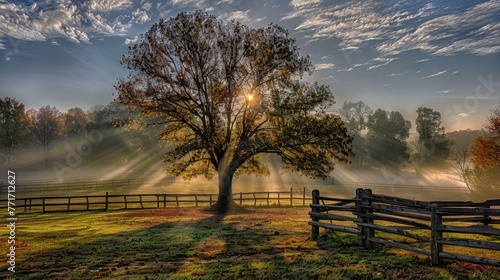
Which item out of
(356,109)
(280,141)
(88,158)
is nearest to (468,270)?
(280,141)

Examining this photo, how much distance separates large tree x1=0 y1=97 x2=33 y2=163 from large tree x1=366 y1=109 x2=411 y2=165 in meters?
88.4

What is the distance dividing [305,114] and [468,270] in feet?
72.6

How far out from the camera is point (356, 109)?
11369 cm

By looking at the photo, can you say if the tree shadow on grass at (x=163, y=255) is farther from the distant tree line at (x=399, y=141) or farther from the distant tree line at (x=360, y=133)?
the distant tree line at (x=399, y=141)

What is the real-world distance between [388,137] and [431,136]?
11637mm

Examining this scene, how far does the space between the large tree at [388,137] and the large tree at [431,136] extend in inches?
263

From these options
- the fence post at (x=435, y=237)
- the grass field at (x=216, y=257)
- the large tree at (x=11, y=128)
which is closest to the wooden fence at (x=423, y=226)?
the fence post at (x=435, y=237)

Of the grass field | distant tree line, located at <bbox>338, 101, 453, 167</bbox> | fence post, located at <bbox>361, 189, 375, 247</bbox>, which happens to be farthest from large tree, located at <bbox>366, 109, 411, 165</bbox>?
fence post, located at <bbox>361, 189, 375, 247</bbox>

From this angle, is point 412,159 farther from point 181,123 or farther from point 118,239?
point 118,239

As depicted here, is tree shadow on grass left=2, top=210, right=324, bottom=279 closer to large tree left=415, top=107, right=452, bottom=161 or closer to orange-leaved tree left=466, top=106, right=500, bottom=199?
orange-leaved tree left=466, top=106, right=500, bottom=199

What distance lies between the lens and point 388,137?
92750 millimetres

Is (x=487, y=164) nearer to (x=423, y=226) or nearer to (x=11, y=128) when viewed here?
(x=423, y=226)

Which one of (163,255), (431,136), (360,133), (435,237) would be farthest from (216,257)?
(360,133)

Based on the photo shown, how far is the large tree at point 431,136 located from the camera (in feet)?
266
